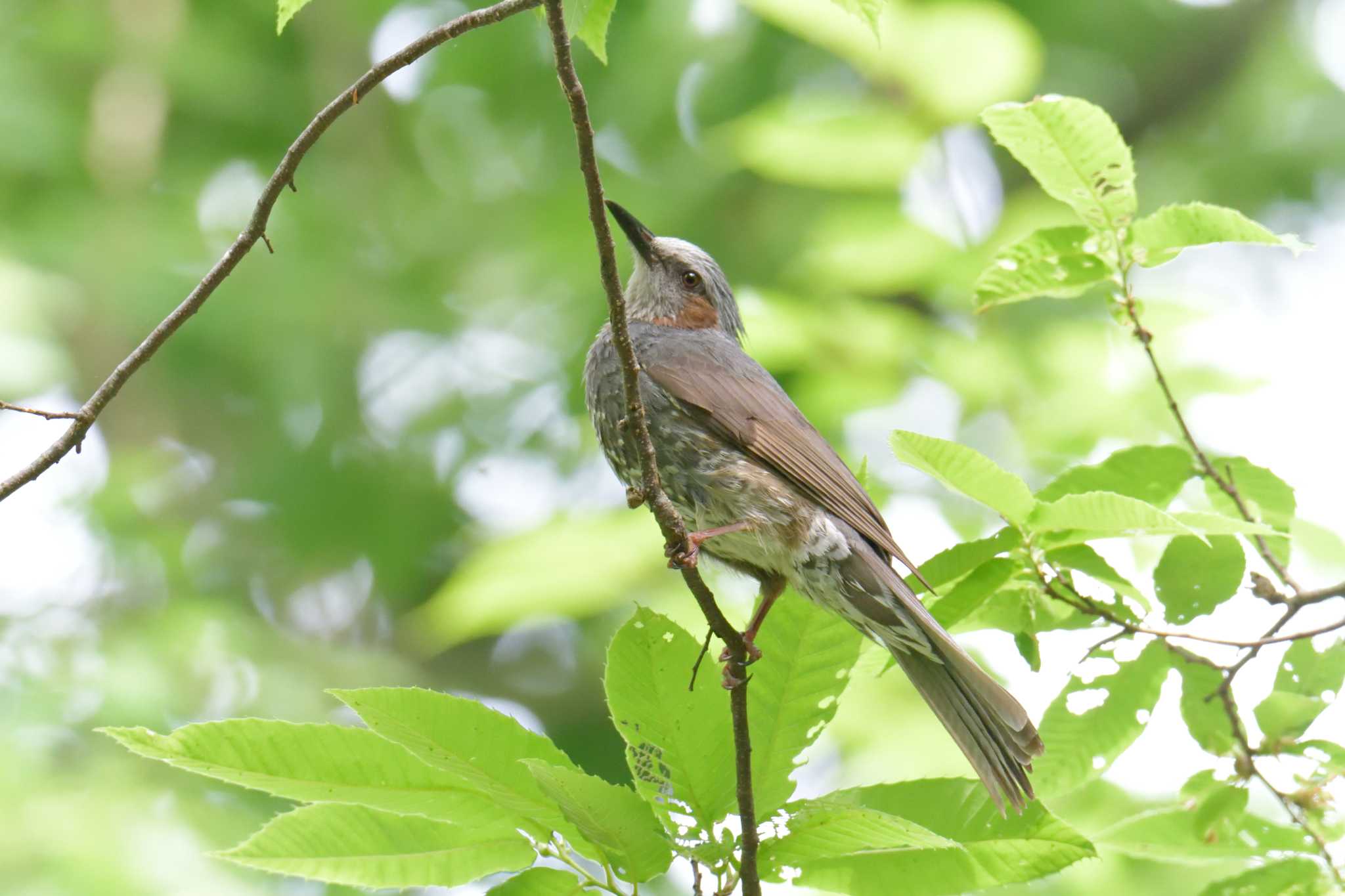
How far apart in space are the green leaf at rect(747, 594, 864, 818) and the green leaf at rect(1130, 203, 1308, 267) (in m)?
1.02

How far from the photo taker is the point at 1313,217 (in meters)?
8.08

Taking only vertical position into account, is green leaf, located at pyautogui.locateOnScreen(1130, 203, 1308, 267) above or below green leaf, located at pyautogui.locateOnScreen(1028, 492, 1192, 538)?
above

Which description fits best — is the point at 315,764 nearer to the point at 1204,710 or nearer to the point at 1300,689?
the point at 1204,710

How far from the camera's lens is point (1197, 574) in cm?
253

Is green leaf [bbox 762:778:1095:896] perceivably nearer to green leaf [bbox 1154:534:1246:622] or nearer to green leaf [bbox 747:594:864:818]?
green leaf [bbox 747:594:864:818]

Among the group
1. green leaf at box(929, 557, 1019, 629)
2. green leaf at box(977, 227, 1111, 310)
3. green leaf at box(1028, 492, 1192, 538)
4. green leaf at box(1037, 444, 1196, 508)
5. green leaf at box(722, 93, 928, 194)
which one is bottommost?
green leaf at box(1028, 492, 1192, 538)

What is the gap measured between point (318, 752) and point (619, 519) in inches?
83.1

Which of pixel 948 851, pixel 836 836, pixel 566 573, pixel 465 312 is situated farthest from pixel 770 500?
pixel 465 312

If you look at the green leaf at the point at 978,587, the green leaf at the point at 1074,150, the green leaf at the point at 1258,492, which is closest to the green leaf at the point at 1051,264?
the green leaf at the point at 1074,150

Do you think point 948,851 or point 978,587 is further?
point 978,587

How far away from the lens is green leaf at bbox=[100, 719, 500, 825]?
1935 millimetres

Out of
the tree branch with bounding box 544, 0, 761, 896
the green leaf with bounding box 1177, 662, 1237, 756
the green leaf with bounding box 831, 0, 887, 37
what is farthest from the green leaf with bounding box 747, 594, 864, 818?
the green leaf with bounding box 831, 0, 887, 37

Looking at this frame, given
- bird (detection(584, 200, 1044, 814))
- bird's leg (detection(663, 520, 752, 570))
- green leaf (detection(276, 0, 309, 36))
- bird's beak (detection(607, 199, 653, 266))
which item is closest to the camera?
green leaf (detection(276, 0, 309, 36))

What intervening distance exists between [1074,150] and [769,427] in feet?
4.31
